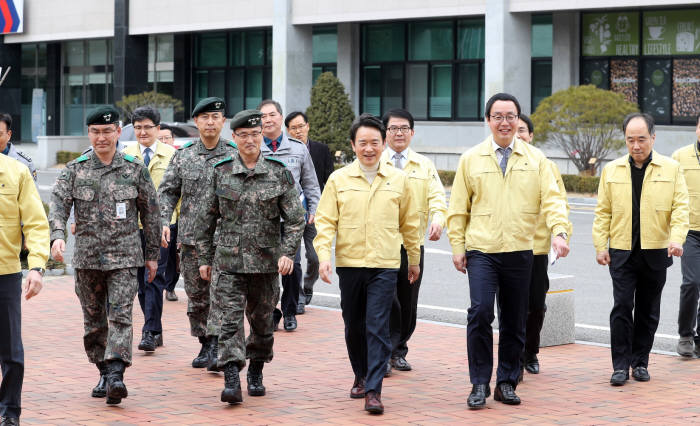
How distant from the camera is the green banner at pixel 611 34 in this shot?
3162 centimetres

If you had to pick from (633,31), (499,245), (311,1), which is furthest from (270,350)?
(311,1)

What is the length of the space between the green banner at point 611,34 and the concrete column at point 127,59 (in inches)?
726

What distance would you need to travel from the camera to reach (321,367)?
9.16 metres

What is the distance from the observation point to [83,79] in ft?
163

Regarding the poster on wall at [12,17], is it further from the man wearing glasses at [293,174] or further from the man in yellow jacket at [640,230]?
the man in yellow jacket at [640,230]

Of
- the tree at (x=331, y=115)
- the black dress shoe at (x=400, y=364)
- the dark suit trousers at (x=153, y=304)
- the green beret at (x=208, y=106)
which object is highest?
the tree at (x=331, y=115)

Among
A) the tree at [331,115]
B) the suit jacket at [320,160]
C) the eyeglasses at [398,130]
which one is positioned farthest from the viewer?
the tree at [331,115]

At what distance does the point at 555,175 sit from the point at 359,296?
1972mm

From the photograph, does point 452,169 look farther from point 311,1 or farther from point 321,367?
point 321,367

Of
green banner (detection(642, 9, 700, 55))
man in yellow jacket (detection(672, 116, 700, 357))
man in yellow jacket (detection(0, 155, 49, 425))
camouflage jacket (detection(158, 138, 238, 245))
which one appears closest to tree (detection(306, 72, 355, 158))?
green banner (detection(642, 9, 700, 55))

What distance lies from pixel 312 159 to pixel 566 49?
22.3 metres

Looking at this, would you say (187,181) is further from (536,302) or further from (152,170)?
(536,302)

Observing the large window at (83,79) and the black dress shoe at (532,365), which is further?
the large window at (83,79)

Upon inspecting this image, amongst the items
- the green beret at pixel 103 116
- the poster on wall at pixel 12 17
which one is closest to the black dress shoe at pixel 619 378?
the green beret at pixel 103 116
